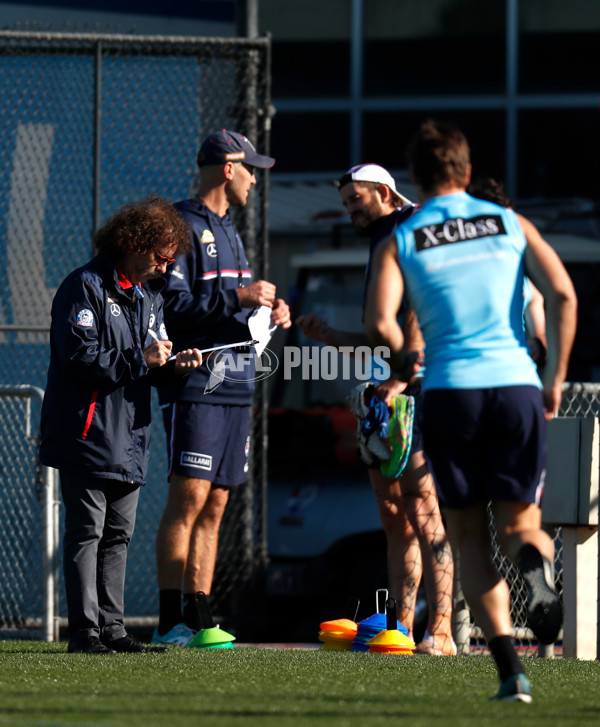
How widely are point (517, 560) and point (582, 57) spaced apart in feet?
42.5

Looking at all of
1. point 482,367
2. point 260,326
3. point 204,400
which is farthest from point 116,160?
point 482,367

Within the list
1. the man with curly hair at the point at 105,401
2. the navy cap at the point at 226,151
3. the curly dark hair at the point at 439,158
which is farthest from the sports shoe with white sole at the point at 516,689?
the navy cap at the point at 226,151

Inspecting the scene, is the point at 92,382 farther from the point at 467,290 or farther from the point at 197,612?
the point at 467,290

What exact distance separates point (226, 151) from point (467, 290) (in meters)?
2.67

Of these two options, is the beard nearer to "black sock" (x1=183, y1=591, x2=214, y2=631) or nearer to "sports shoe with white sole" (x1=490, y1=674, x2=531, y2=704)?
"black sock" (x1=183, y1=591, x2=214, y2=631)

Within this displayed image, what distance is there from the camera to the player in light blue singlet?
14.0 feet

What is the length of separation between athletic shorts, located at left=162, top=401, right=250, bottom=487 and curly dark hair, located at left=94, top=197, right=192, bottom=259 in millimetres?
857

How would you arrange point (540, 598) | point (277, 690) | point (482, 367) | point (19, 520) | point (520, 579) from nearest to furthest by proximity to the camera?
point (540, 598)
point (482, 367)
point (277, 690)
point (520, 579)
point (19, 520)

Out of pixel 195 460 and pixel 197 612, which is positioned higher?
pixel 195 460

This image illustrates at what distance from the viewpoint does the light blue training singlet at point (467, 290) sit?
4.31 metres

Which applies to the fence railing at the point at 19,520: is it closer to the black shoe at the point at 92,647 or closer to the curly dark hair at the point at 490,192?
the black shoe at the point at 92,647

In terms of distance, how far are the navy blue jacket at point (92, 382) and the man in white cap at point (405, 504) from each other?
814 mm

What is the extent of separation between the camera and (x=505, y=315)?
4.38m

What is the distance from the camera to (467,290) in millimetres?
4332
